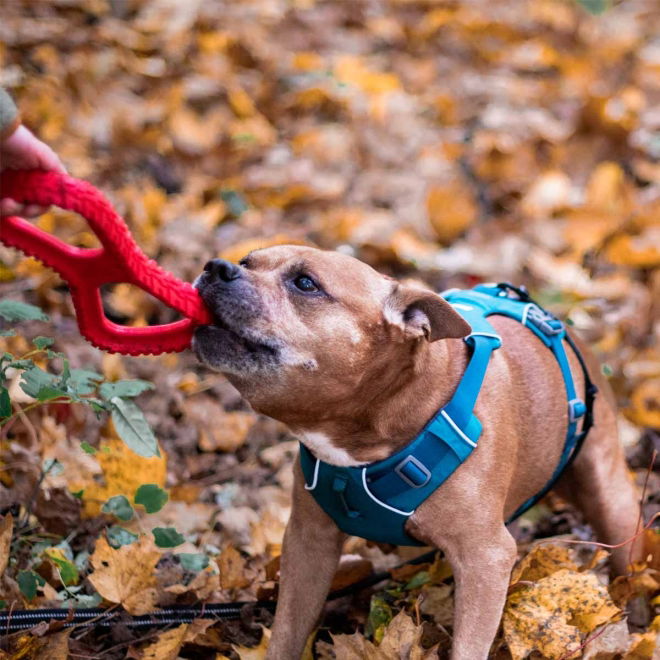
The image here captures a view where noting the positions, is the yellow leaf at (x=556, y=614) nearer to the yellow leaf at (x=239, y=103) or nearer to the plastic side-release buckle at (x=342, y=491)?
the plastic side-release buckle at (x=342, y=491)

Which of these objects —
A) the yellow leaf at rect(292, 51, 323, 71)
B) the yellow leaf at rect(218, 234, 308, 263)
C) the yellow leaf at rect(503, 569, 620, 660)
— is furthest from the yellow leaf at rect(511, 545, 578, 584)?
the yellow leaf at rect(292, 51, 323, 71)

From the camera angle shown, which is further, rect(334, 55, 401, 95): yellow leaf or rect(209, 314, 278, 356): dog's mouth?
rect(334, 55, 401, 95): yellow leaf

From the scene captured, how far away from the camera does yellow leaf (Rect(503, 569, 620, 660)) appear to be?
2883 mm

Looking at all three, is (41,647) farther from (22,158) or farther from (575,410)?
(575,410)

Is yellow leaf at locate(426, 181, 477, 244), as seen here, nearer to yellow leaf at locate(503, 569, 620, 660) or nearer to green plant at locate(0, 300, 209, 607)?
green plant at locate(0, 300, 209, 607)

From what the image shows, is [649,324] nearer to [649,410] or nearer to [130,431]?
[649,410]

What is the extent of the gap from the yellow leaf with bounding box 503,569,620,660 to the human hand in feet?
6.15

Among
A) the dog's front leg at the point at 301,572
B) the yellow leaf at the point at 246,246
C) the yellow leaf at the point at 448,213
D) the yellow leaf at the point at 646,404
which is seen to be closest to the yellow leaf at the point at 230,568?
the dog's front leg at the point at 301,572

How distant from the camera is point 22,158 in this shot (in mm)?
2328

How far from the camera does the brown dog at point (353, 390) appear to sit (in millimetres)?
2773

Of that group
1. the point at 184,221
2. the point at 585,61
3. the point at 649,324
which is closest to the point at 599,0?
the point at 585,61

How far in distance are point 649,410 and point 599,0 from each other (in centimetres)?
559

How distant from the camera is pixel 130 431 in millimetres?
2795

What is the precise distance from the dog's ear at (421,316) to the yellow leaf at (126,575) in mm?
1115
